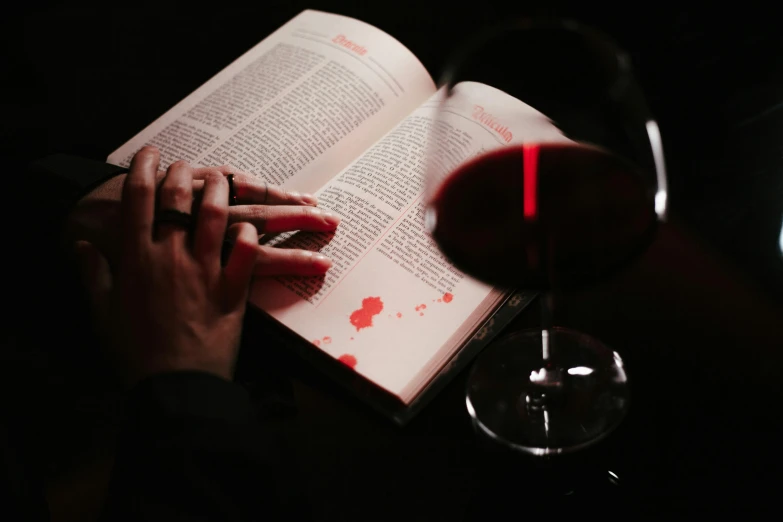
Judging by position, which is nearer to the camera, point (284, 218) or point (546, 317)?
point (546, 317)

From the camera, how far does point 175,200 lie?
0.60 m

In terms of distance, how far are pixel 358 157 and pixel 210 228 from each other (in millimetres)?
189

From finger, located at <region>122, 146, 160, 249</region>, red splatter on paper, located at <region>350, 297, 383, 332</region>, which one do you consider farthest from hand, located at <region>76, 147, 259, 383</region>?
red splatter on paper, located at <region>350, 297, 383, 332</region>

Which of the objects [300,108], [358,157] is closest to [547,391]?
[358,157]

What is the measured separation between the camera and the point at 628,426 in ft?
1.64

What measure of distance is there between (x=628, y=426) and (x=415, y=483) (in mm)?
176

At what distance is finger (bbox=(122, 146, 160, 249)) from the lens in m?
0.58

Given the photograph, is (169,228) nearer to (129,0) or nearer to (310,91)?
(310,91)

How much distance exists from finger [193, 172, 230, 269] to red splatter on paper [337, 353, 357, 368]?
0.48 feet

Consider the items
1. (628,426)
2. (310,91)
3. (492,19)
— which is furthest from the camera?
(492,19)

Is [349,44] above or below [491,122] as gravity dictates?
below

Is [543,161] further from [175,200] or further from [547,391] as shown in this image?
[175,200]

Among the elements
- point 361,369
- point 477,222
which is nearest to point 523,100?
point 477,222

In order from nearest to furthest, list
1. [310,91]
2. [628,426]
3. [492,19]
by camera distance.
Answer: [628,426] → [310,91] → [492,19]
